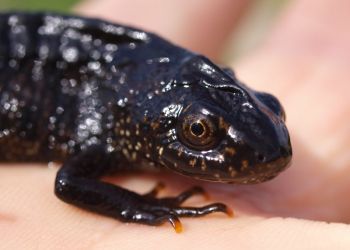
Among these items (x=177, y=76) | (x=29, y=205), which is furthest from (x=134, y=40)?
(x=29, y=205)

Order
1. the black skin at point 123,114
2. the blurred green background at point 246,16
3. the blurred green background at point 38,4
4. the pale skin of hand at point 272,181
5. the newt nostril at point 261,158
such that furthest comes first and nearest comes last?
the blurred green background at point 38,4 < the blurred green background at point 246,16 < the black skin at point 123,114 < the newt nostril at point 261,158 < the pale skin of hand at point 272,181

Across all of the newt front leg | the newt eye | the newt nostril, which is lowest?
the newt front leg

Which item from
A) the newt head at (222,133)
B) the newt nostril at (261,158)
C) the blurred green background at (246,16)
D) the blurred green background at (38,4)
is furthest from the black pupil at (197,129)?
the blurred green background at (38,4)

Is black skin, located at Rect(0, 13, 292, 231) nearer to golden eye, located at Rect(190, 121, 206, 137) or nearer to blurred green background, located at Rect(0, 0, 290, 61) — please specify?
golden eye, located at Rect(190, 121, 206, 137)

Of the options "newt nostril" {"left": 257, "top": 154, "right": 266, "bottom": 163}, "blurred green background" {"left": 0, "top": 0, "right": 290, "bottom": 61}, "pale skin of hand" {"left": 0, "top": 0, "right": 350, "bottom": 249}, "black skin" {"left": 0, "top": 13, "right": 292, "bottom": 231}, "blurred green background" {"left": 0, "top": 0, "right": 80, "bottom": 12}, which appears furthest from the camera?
"blurred green background" {"left": 0, "top": 0, "right": 80, "bottom": 12}

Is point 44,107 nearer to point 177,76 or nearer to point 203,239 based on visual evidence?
point 177,76

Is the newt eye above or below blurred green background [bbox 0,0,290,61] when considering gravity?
above

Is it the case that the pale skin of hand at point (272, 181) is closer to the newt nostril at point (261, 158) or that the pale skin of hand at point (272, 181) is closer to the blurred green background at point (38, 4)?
the newt nostril at point (261, 158)

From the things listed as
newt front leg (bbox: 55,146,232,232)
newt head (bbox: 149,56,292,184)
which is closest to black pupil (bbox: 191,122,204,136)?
newt head (bbox: 149,56,292,184)
